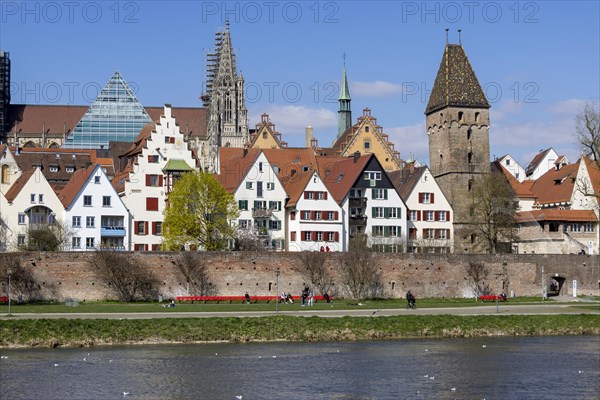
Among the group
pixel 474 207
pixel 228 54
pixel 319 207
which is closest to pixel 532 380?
pixel 319 207

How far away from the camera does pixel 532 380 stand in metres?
45.4

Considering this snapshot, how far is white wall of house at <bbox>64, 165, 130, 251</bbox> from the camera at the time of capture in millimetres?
94500

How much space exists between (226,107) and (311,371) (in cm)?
12612

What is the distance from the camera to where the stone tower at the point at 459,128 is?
105438mm

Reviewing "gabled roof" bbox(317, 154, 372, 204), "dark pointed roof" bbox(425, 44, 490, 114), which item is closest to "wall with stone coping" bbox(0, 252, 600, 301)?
"gabled roof" bbox(317, 154, 372, 204)

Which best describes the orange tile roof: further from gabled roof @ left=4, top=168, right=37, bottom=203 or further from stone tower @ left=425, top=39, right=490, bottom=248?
gabled roof @ left=4, top=168, right=37, bottom=203

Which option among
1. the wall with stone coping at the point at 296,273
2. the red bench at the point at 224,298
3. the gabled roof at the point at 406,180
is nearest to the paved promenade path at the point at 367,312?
the red bench at the point at 224,298

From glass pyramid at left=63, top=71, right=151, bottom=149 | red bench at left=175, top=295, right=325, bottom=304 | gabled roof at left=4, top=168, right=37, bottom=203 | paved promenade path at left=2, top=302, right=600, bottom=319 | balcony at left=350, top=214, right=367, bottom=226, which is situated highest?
glass pyramid at left=63, top=71, right=151, bottom=149

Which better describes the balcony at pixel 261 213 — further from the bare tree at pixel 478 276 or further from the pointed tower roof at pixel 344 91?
the pointed tower roof at pixel 344 91

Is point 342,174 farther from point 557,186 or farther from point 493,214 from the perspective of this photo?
point 557,186

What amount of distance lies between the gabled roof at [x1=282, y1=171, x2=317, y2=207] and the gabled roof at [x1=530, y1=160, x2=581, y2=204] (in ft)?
85.0

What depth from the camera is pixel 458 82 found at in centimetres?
10706

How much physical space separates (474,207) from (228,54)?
82160 millimetres

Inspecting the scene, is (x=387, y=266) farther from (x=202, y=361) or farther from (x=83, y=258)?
(x=202, y=361)
